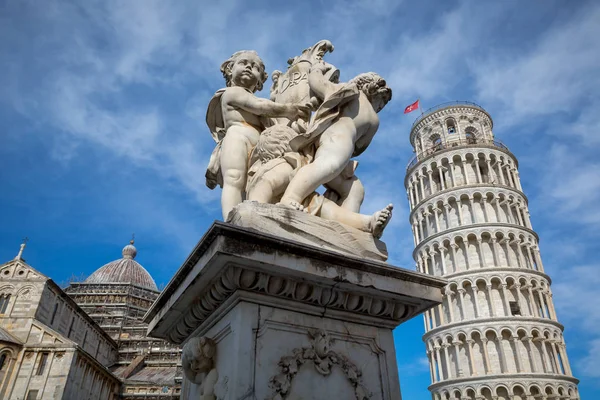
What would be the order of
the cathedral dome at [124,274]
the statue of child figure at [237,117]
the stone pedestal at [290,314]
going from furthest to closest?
the cathedral dome at [124,274] < the statue of child figure at [237,117] < the stone pedestal at [290,314]

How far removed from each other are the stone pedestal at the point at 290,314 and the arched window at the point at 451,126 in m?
52.9

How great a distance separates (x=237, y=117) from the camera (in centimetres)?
427

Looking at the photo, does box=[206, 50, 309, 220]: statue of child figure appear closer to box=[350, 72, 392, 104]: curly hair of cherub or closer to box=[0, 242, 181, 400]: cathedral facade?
box=[350, 72, 392, 104]: curly hair of cherub

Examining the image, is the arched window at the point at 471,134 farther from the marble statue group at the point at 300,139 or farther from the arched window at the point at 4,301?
the marble statue group at the point at 300,139

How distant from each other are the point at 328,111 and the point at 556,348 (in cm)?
4553

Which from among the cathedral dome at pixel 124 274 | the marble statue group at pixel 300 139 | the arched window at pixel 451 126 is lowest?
the marble statue group at pixel 300 139

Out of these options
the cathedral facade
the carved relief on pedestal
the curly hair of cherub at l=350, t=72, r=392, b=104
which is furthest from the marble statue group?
Answer: the cathedral facade

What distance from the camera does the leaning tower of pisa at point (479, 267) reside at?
38.8m

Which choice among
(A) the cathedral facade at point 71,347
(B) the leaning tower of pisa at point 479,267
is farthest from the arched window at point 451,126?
(A) the cathedral facade at point 71,347

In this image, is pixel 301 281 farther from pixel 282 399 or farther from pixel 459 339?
pixel 459 339

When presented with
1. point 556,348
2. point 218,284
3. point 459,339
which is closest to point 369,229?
point 218,284

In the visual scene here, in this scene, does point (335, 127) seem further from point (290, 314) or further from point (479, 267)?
point (479, 267)

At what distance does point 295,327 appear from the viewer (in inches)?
108

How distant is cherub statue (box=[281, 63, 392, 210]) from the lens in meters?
3.47
